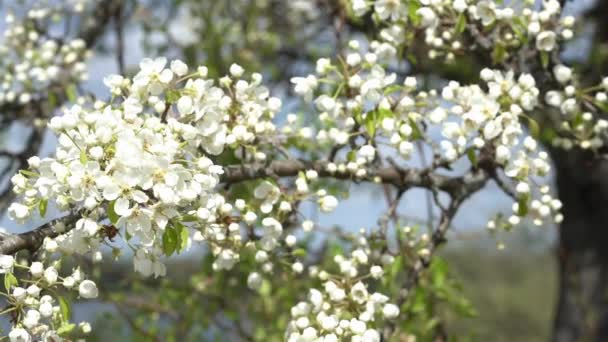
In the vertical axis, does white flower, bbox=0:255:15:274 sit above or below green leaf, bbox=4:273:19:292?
above

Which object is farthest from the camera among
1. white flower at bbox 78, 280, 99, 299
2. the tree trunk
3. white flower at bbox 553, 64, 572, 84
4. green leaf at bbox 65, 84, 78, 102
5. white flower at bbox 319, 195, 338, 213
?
the tree trunk

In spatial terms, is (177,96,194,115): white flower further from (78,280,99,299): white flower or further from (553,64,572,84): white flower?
(553,64,572,84): white flower

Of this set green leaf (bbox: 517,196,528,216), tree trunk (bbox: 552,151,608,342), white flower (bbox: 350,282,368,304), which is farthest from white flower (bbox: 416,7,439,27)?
tree trunk (bbox: 552,151,608,342)

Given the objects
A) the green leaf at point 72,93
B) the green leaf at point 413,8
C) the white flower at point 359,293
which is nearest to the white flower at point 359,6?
the green leaf at point 413,8

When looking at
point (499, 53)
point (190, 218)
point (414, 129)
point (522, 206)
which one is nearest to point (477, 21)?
point (499, 53)

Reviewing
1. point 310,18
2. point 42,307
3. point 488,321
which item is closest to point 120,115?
point 42,307

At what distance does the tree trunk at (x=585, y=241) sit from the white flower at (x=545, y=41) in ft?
13.4

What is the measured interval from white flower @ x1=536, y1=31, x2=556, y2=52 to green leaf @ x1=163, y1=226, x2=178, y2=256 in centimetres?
154

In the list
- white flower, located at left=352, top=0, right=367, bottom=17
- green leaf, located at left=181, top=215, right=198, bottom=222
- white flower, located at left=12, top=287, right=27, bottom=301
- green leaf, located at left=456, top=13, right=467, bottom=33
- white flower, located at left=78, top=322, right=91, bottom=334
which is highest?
white flower, located at left=352, top=0, right=367, bottom=17

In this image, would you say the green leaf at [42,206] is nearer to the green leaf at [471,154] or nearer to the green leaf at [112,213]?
the green leaf at [112,213]

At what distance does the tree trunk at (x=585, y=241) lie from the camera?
6.61 m

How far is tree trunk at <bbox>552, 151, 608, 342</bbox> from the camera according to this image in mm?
6605

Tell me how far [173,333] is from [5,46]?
210cm

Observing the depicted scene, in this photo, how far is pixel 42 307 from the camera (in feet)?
6.37
